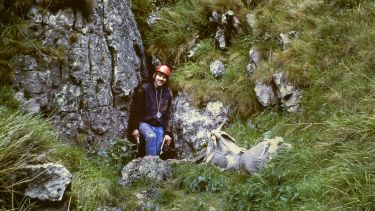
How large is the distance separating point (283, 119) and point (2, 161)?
155 inches

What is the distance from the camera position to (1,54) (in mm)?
5699

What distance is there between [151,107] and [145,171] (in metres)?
1.90

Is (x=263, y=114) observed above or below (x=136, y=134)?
above

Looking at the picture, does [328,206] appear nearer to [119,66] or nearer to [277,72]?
[277,72]

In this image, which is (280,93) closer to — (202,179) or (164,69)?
(202,179)

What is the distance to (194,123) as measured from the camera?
698 cm

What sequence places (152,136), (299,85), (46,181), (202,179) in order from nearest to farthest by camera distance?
(46,181) < (202,179) < (299,85) < (152,136)

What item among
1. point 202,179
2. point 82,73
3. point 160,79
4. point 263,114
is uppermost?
point 82,73

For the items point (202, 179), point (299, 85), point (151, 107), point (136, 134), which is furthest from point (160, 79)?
point (202, 179)

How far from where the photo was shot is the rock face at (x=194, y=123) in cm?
686

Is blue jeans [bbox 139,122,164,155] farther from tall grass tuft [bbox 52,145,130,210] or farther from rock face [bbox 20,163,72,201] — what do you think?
rock face [bbox 20,163,72,201]

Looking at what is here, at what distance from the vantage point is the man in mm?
6738

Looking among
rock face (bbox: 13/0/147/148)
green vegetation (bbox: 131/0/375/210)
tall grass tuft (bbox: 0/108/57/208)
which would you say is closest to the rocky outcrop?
green vegetation (bbox: 131/0/375/210)

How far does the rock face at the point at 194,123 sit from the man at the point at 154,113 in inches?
8.2
